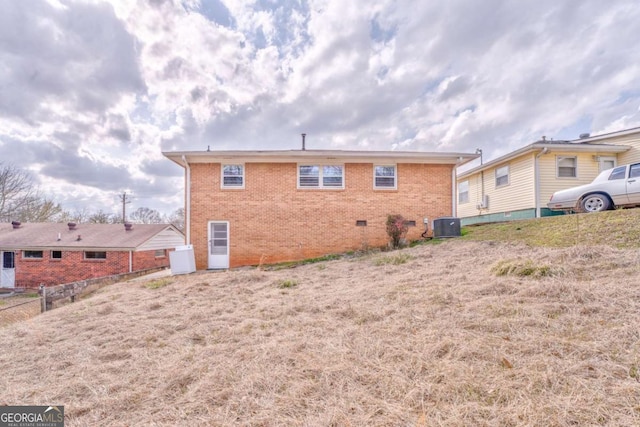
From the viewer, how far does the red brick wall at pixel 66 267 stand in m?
15.1

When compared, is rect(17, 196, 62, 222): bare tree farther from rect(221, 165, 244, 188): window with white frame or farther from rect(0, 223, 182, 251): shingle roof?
rect(221, 165, 244, 188): window with white frame

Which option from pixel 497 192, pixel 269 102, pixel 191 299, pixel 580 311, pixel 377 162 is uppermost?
pixel 269 102

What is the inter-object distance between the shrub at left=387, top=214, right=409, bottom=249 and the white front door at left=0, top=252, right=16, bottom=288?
877 inches

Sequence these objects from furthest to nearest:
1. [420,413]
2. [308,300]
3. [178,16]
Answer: [178,16]
[308,300]
[420,413]

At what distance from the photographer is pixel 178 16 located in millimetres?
9328

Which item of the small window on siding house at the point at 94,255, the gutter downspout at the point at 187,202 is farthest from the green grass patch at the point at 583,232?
the small window on siding house at the point at 94,255

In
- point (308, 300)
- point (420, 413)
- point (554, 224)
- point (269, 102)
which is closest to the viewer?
point (420, 413)

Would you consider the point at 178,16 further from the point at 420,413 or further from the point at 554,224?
the point at 554,224

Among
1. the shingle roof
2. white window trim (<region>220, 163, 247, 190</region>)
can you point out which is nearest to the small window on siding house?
the shingle roof

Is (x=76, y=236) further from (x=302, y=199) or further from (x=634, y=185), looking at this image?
(x=634, y=185)

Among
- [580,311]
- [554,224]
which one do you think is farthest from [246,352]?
[554,224]

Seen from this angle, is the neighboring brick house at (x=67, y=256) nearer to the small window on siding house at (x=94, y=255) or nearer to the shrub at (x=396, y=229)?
the small window on siding house at (x=94, y=255)

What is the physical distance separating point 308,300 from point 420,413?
2.87 meters

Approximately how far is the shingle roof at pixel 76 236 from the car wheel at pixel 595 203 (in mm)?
20805
